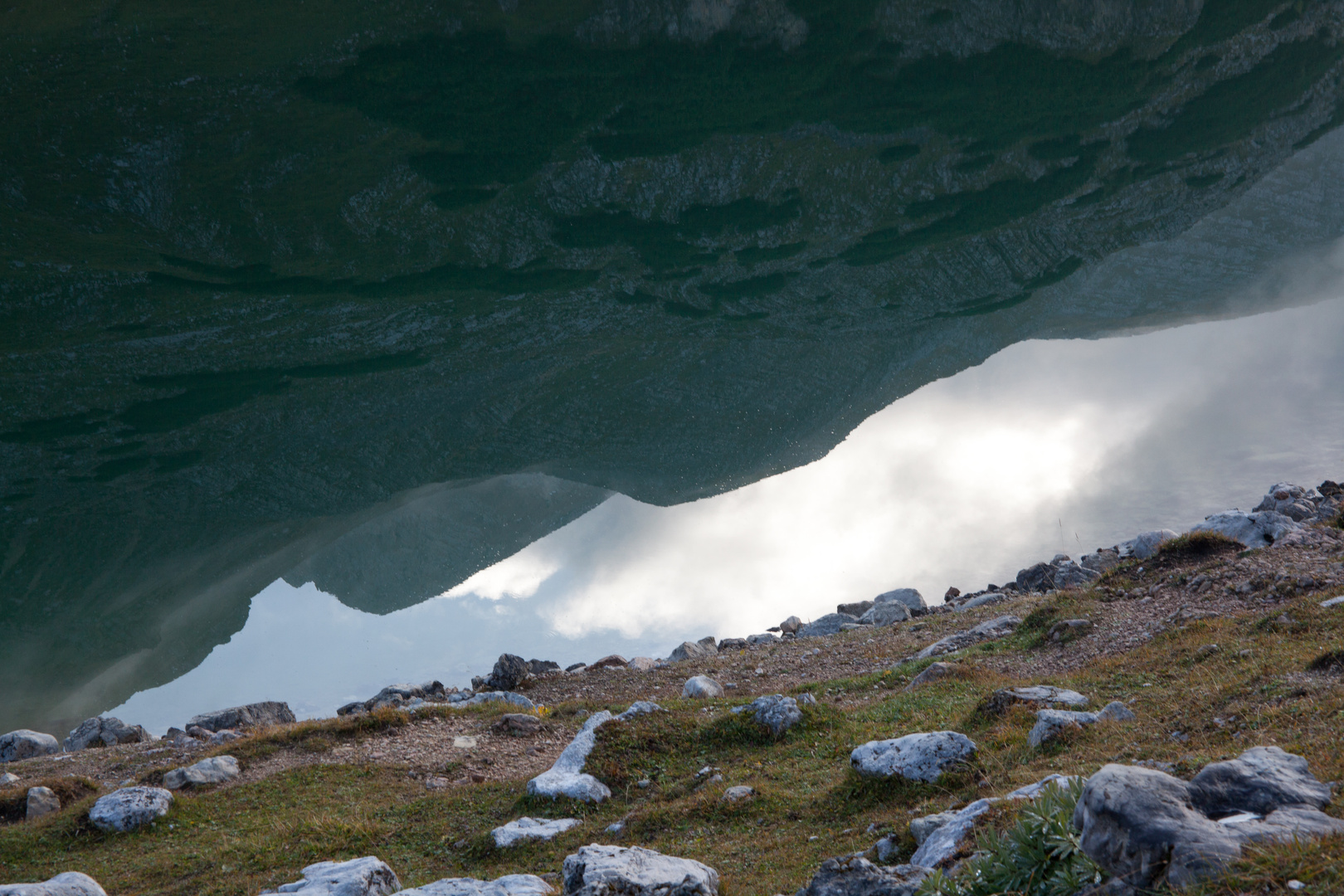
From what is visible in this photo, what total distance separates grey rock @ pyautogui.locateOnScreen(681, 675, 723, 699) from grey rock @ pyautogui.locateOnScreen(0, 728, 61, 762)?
28.1m

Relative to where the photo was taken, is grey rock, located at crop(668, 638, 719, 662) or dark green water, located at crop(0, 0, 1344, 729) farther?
dark green water, located at crop(0, 0, 1344, 729)

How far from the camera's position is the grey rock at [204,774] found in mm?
20844

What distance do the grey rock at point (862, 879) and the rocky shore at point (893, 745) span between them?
0.11 ft

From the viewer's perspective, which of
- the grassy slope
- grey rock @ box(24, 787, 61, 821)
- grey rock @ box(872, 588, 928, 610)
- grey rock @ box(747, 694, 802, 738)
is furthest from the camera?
grey rock @ box(872, 588, 928, 610)

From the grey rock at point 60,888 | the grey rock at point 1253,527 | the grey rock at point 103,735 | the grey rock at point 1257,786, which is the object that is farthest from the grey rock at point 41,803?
the grey rock at point 1253,527

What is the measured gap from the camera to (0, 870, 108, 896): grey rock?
457 inches

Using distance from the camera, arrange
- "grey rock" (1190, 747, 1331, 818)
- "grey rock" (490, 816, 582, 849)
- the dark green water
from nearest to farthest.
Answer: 1. "grey rock" (1190, 747, 1331, 818)
2. "grey rock" (490, 816, 582, 849)
3. the dark green water

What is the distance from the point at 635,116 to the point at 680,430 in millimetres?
48397

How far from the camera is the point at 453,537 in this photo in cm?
18988

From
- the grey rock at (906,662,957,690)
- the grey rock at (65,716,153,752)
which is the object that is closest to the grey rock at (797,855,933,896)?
the grey rock at (906,662,957,690)

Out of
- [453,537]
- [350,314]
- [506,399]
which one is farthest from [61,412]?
[453,537]

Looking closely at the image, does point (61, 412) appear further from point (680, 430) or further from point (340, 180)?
point (680, 430)

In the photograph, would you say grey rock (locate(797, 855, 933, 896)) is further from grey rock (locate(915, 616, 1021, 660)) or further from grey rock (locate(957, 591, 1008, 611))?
grey rock (locate(957, 591, 1008, 611))

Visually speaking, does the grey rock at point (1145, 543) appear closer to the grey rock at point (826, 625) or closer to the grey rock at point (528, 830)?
the grey rock at point (826, 625)
